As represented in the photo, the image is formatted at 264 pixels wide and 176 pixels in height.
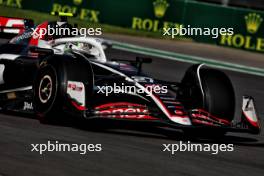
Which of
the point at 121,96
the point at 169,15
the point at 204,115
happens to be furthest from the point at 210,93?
the point at 169,15

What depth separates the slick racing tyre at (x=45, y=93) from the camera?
9523 millimetres

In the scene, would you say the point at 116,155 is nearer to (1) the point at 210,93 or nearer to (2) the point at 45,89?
(2) the point at 45,89

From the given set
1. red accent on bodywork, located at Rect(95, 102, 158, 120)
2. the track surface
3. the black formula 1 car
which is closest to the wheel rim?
the black formula 1 car

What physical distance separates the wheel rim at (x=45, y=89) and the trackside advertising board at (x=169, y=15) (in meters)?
13.7

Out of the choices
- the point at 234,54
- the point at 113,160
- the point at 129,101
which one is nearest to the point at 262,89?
the point at 234,54

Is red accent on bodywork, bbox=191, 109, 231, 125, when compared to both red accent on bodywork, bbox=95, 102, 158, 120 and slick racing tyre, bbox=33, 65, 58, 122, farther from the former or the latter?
slick racing tyre, bbox=33, 65, 58, 122

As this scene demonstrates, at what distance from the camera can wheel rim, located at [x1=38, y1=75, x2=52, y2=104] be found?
963cm

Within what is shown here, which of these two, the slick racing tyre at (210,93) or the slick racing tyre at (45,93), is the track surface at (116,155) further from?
the slick racing tyre at (210,93)

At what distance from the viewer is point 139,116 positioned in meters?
9.21

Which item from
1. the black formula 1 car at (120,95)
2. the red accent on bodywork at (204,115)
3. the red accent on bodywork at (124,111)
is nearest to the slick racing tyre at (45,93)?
the black formula 1 car at (120,95)

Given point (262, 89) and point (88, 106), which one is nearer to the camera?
point (88, 106)

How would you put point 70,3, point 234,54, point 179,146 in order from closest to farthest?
point 179,146 < point 234,54 < point 70,3

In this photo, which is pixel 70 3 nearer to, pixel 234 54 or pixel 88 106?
pixel 234 54

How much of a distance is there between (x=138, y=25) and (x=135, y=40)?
6.02 ft
